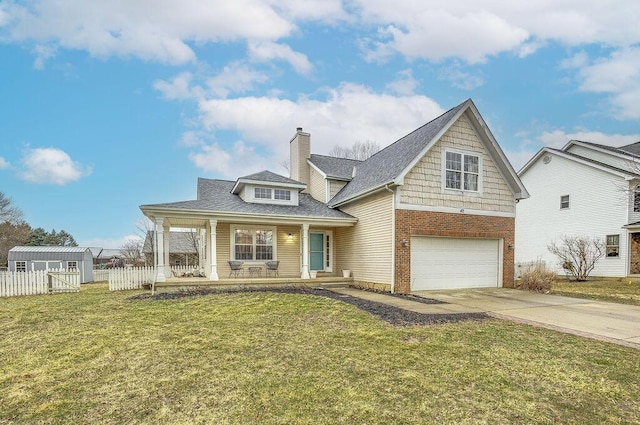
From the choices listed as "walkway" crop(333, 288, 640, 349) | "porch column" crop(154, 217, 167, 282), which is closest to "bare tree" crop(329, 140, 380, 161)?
"walkway" crop(333, 288, 640, 349)

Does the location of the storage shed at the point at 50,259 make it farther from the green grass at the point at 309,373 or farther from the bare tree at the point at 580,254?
the bare tree at the point at 580,254

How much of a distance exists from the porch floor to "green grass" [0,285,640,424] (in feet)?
17.0

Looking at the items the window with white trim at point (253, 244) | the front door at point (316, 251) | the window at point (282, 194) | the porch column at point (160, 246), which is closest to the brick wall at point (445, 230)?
the front door at point (316, 251)

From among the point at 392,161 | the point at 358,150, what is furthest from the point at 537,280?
the point at 358,150

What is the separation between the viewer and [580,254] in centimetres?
1872

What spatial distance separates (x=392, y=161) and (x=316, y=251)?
221 inches

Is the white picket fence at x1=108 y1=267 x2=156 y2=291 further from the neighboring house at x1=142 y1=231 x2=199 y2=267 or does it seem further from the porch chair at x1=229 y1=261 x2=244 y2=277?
the neighboring house at x1=142 y1=231 x2=199 y2=267

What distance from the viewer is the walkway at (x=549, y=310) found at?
21.5ft

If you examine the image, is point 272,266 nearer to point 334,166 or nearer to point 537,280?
point 334,166

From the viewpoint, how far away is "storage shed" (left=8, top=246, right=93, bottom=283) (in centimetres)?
2843

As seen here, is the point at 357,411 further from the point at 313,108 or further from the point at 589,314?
the point at 313,108

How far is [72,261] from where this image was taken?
2967 centimetres

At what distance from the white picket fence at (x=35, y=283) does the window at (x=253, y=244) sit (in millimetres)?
7078

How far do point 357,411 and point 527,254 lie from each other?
24847 mm
